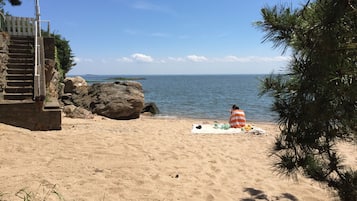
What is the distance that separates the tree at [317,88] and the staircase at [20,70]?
8144 mm

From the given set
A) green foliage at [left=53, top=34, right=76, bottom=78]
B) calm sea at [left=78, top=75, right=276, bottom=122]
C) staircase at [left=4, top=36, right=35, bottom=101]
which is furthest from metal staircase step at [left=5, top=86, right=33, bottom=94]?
green foliage at [left=53, top=34, right=76, bottom=78]

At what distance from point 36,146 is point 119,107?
25.3ft

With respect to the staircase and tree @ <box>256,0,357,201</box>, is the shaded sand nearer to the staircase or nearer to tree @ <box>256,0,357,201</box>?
tree @ <box>256,0,357,201</box>

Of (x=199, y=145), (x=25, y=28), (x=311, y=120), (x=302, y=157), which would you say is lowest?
(x=199, y=145)

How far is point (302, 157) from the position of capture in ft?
9.04

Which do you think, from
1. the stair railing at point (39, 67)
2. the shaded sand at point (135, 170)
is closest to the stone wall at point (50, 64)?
the stair railing at point (39, 67)

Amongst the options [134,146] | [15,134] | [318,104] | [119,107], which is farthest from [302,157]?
[119,107]

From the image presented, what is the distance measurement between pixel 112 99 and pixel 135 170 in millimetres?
9632

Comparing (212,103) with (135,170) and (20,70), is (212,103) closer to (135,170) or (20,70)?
(20,70)

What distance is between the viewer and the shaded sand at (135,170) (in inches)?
173

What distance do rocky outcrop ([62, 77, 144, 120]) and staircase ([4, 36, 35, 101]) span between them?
13.4 ft

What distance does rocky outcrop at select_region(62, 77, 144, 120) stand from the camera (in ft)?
46.6

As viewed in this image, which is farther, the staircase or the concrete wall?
the staircase

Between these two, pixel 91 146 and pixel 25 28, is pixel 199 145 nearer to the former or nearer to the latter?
pixel 91 146
